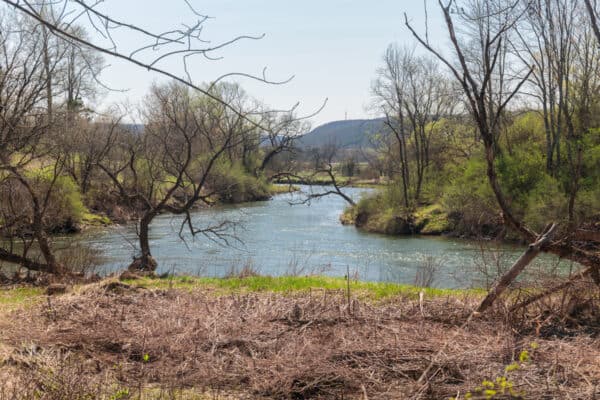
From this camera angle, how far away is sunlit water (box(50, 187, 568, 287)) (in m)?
17.3

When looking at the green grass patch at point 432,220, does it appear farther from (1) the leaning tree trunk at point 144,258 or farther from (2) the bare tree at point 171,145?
(1) the leaning tree trunk at point 144,258

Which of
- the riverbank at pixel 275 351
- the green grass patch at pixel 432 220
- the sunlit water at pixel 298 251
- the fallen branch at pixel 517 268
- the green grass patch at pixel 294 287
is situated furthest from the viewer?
the green grass patch at pixel 432 220

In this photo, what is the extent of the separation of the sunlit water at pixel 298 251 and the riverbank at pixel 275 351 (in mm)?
6186

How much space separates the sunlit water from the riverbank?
244 inches

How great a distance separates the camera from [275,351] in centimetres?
523

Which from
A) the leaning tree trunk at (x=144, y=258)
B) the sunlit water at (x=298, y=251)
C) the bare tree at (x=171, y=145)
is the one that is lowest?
the sunlit water at (x=298, y=251)

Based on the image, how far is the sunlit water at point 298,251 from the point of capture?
1733 cm

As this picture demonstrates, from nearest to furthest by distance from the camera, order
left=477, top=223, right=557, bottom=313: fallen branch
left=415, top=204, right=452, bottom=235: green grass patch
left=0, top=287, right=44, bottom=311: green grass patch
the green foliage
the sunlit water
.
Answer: the green foliage, left=477, top=223, right=557, bottom=313: fallen branch, left=0, top=287, right=44, bottom=311: green grass patch, the sunlit water, left=415, top=204, right=452, bottom=235: green grass patch

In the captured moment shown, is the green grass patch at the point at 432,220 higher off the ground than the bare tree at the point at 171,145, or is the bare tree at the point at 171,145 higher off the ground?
the bare tree at the point at 171,145

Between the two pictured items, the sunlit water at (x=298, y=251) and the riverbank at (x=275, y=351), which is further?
the sunlit water at (x=298, y=251)

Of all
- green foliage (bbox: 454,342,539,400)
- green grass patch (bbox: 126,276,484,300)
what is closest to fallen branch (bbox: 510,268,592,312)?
green foliage (bbox: 454,342,539,400)

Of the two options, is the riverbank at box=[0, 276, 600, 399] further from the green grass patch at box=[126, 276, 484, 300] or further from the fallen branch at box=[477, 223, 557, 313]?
the green grass patch at box=[126, 276, 484, 300]

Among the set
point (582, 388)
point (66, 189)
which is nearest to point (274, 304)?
point (582, 388)

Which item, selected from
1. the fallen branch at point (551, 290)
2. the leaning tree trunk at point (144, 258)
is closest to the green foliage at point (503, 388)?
the fallen branch at point (551, 290)
